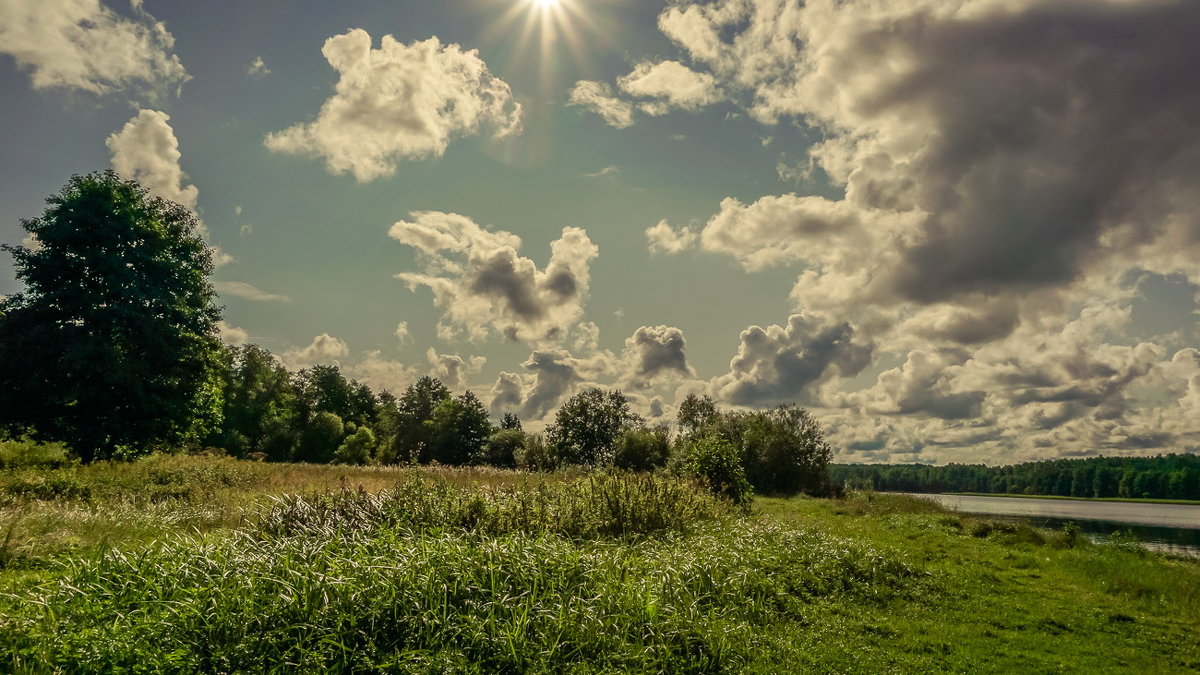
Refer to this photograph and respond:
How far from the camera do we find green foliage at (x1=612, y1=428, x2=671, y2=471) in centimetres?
3834

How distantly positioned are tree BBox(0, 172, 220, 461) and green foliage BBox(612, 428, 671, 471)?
23.5 m

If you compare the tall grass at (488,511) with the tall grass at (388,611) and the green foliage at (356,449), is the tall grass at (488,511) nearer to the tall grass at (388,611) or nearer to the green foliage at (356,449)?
the tall grass at (388,611)

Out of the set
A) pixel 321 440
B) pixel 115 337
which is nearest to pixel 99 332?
pixel 115 337

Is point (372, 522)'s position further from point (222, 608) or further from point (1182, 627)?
point (1182, 627)

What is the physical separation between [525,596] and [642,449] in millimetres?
33088

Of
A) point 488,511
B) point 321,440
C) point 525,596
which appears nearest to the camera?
point 525,596

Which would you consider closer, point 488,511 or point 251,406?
point 488,511

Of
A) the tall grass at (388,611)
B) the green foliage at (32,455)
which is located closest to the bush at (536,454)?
the green foliage at (32,455)

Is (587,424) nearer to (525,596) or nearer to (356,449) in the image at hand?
(356,449)

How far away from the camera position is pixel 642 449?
3897 cm

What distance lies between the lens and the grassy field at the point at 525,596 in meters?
5.34

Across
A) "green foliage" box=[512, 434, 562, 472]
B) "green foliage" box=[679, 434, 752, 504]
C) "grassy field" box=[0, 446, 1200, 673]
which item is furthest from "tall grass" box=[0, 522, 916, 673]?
"green foliage" box=[512, 434, 562, 472]

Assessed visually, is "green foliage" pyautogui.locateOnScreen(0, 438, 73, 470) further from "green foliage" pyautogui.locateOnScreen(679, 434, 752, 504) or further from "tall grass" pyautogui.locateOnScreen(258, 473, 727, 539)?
"green foliage" pyautogui.locateOnScreen(679, 434, 752, 504)

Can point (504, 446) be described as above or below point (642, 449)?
below
